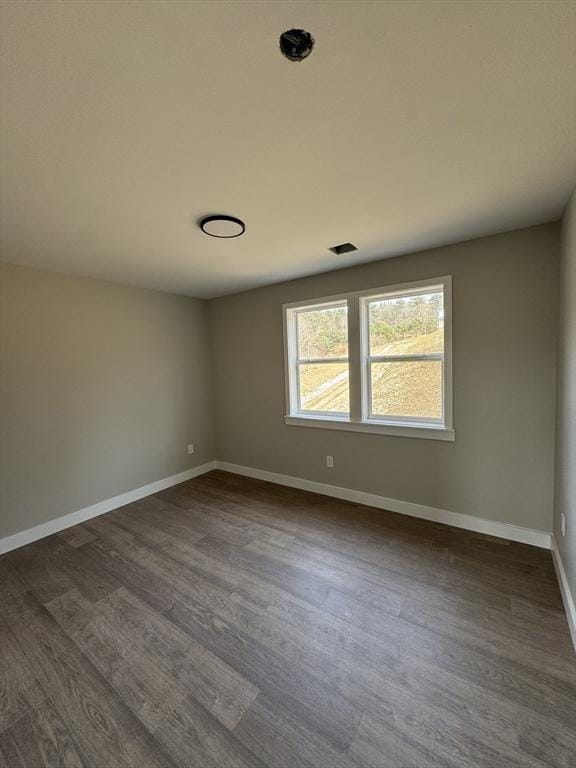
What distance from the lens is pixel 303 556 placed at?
2404 mm

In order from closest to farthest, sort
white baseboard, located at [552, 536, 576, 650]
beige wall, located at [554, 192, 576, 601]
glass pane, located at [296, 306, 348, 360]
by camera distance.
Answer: white baseboard, located at [552, 536, 576, 650], beige wall, located at [554, 192, 576, 601], glass pane, located at [296, 306, 348, 360]

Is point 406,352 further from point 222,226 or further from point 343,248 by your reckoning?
point 222,226

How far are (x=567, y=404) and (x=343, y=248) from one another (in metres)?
1.97

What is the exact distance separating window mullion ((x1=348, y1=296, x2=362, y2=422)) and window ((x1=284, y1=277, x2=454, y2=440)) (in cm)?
1

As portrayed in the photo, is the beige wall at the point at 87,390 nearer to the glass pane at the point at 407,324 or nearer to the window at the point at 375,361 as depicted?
the window at the point at 375,361

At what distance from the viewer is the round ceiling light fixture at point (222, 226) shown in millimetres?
→ 2010

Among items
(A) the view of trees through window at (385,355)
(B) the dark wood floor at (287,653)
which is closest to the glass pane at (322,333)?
(A) the view of trees through window at (385,355)

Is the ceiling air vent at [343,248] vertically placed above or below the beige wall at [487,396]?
above

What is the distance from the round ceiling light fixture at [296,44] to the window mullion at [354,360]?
7.43 ft

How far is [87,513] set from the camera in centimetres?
313

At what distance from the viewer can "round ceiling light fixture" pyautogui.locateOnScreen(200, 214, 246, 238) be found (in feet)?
6.59

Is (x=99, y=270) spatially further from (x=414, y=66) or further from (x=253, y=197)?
(x=414, y=66)

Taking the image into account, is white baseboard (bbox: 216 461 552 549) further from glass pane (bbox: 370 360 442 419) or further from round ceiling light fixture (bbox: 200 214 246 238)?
round ceiling light fixture (bbox: 200 214 246 238)

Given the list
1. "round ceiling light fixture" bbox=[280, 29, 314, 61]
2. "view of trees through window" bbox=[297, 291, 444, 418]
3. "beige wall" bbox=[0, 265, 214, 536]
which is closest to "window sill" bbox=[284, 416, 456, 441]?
"view of trees through window" bbox=[297, 291, 444, 418]
